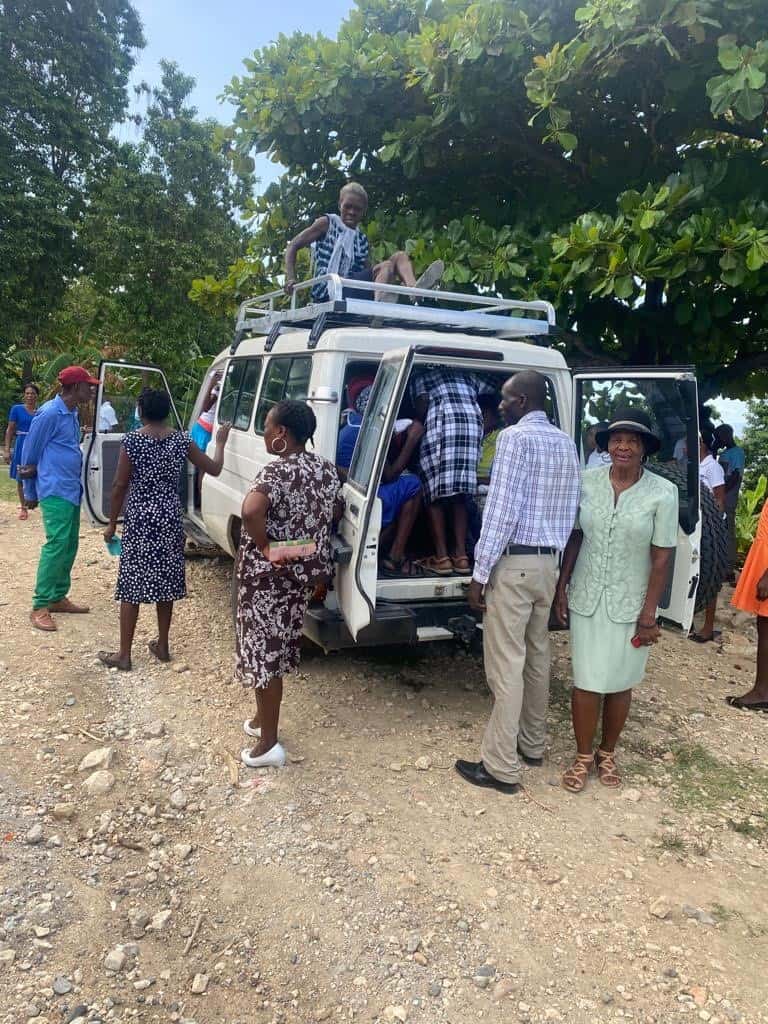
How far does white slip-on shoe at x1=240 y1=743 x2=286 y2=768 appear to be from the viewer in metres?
3.48

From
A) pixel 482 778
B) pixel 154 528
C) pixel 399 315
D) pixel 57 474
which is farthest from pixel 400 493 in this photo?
pixel 57 474

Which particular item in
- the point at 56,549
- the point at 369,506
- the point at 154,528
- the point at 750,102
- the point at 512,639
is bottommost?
the point at 56,549

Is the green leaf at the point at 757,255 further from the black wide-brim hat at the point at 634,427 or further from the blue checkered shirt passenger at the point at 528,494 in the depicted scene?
the blue checkered shirt passenger at the point at 528,494

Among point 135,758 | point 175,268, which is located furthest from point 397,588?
point 175,268

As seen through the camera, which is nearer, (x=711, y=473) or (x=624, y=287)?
(x=624, y=287)

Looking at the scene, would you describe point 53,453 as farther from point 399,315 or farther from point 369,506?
point 369,506

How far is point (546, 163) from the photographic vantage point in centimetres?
754

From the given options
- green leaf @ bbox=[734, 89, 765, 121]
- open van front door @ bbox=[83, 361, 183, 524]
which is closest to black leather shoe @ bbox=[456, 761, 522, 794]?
open van front door @ bbox=[83, 361, 183, 524]

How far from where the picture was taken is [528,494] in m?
3.26

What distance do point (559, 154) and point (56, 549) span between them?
6048 mm

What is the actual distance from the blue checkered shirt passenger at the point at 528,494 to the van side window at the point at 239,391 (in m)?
2.46

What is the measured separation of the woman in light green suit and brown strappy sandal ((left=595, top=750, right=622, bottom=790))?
14cm

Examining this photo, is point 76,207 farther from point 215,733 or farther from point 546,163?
point 215,733

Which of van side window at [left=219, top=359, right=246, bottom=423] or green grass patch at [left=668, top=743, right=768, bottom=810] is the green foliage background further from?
green grass patch at [left=668, top=743, right=768, bottom=810]
